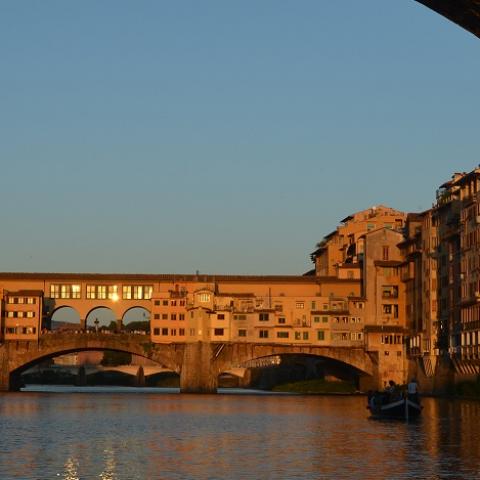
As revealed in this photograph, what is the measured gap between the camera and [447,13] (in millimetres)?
8641

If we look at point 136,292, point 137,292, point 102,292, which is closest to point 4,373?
point 102,292

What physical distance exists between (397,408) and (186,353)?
6494cm

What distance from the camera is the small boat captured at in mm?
67688

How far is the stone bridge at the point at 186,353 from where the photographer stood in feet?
Answer: 428

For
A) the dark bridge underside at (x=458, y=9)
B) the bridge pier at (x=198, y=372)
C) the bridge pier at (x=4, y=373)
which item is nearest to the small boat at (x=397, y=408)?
the dark bridge underside at (x=458, y=9)

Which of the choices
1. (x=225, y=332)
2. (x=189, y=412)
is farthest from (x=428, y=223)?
(x=189, y=412)

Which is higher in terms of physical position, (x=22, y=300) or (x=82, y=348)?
(x=22, y=300)

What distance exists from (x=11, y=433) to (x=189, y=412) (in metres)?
28.5

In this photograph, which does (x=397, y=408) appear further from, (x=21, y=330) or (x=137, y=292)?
(x=137, y=292)

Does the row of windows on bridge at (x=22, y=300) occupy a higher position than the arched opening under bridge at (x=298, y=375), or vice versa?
the row of windows on bridge at (x=22, y=300)

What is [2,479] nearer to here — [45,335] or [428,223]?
[428,223]

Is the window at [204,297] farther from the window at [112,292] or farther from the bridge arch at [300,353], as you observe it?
the window at [112,292]

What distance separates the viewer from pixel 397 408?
224 feet

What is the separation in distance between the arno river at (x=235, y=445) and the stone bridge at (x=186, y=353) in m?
50.8
